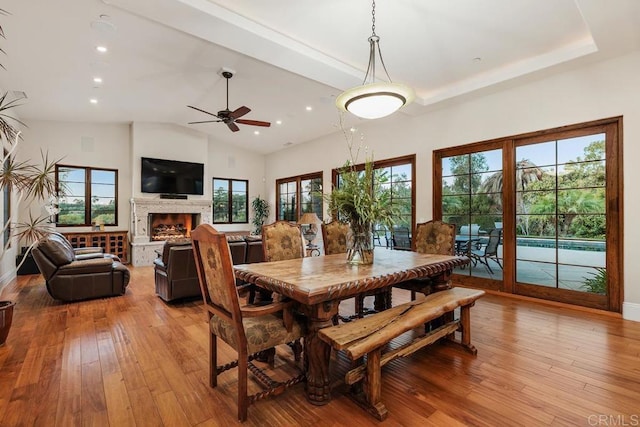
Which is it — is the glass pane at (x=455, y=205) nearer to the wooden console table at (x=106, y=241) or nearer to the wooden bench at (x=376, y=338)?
the wooden bench at (x=376, y=338)

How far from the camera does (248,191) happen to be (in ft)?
32.0

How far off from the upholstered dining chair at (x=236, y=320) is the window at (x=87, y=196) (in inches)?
274

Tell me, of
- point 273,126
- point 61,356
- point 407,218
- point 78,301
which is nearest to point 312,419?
point 61,356

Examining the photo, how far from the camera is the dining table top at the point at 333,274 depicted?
75.7 inches

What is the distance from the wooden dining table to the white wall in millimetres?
2819

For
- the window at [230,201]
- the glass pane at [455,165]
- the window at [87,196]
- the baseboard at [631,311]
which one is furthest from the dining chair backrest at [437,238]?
the window at [87,196]

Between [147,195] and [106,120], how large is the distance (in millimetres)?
1945

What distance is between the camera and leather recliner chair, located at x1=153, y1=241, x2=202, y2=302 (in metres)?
4.08

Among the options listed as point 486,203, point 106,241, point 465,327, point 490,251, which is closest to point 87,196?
point 106,241

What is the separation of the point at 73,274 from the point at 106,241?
361 cm

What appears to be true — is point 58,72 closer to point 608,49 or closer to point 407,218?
point 407,218

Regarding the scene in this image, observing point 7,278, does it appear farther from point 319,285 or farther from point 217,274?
point 319,285

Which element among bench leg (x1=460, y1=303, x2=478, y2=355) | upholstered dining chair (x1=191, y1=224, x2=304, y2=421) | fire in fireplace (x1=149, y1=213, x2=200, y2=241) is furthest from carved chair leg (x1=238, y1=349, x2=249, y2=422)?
fire in fireplace (x1=149, y1=213, x2=200, y2=241)

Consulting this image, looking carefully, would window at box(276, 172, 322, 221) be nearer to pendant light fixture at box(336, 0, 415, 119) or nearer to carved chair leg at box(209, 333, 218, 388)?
pendant light fixture at box(336, 0, 415, 119)
